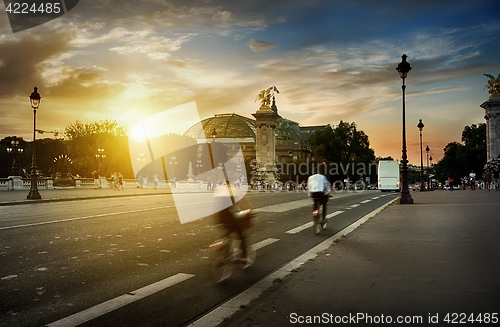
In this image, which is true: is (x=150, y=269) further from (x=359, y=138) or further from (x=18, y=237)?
(x=359, y=138)

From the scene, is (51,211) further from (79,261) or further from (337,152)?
(337,152)

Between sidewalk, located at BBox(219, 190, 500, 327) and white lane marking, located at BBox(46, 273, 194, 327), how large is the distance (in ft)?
4.50

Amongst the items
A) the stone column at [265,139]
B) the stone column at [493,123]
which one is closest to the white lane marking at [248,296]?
the stone column at [493,123]

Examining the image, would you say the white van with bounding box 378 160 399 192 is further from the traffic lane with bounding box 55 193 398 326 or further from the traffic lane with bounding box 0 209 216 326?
the traffic lane with bounding box 55 193 398 326

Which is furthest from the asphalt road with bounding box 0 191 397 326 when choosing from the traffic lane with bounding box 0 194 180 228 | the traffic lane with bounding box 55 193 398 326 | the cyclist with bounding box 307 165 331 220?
the traffic lane with bounding box 0 194 180 228

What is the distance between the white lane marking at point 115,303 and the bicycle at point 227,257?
0.54 meters

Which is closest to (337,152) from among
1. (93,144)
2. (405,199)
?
(93,144)

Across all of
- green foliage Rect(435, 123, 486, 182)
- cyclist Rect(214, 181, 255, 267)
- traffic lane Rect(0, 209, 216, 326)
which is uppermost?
green foliage Rect(435, 123, 486, 182)

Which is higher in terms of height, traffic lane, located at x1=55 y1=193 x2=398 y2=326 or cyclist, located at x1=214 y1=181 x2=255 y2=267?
cyclist, located at x1=214 y1=181 x2=255 y2=267

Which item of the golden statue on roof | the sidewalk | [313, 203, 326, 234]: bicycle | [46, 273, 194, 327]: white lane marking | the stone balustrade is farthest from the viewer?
the golden statue on roof

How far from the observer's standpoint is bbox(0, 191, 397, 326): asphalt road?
15.4 ft

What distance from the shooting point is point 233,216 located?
6629 millimetres

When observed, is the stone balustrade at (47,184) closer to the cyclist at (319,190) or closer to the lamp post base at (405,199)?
the lamp post base at (405,199)

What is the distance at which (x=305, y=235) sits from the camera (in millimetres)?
10719
